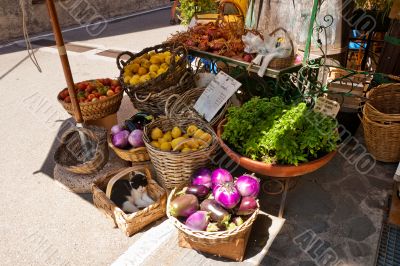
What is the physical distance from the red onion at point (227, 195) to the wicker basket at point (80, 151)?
1.36 meters

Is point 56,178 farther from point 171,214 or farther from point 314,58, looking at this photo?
point 314,58

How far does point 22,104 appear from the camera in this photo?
5.12 m

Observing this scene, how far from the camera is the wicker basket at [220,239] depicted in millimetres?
2188

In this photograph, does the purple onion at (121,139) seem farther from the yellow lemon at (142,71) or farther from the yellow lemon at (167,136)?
the yellow lemon at (142,71)

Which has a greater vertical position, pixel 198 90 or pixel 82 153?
pixel 198 90

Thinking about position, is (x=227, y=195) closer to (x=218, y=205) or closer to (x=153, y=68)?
(x=218, y=205)

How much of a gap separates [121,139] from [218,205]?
129 centimetres

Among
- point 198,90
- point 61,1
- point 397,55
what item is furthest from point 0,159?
point 61,1

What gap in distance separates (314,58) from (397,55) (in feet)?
2.98

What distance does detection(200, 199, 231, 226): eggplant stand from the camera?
7.48 ft

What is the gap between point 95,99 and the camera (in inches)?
144

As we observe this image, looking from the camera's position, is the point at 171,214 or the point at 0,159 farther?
the point at 0,159

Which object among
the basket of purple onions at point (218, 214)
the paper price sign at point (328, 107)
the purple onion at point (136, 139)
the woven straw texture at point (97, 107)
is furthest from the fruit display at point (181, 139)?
the paper price sign at point (328, 107)

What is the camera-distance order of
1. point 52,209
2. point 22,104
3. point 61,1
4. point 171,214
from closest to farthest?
point 171,214, point 52,209, point 22,104, point 61,1
